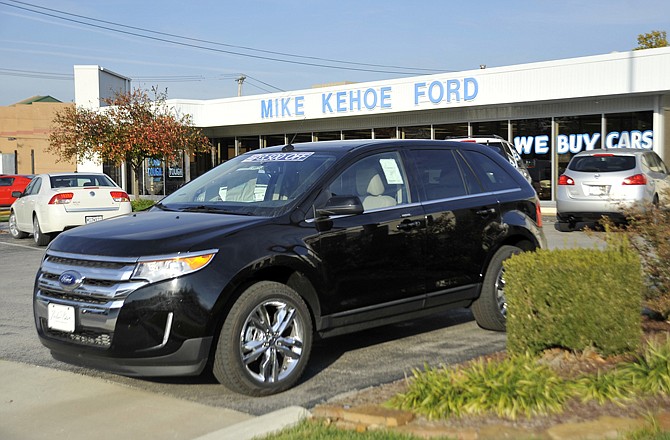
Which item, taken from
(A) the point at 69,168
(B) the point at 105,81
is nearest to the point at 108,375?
(B) the point at 105,81

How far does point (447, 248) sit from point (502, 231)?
820 mm

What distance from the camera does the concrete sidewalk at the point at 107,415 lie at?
15.5ft

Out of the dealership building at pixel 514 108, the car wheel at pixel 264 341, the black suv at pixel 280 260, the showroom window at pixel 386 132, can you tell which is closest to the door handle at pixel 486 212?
the black suv at pixel 280 260

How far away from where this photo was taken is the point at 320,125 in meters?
30.9

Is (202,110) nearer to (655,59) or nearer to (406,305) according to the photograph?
(655,59)

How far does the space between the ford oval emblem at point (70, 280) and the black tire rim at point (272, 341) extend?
1160 millimetres

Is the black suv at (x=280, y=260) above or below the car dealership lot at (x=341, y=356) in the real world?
above

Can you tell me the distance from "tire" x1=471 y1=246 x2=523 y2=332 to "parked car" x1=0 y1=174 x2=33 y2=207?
28673 mm

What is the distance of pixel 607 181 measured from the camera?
16953 mm

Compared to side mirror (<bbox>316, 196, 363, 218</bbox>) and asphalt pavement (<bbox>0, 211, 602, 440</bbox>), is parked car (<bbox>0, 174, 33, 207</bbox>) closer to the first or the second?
asphalt pavement (<bbox>0, 211, 602, 440</bbox>)

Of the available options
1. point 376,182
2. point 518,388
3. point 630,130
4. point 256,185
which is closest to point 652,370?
point 518,388

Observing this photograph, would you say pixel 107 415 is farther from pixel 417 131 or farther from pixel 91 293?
pixel 417 131

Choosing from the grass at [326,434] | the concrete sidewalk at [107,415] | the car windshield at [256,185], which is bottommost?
the concrete sidewalk at [107,415]

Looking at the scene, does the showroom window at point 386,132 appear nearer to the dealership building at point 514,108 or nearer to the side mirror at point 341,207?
the dealership building at point 514,108
